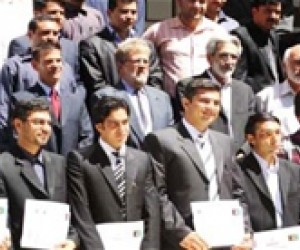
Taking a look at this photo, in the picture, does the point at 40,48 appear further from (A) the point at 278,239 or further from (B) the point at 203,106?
(A) the point at 278,239

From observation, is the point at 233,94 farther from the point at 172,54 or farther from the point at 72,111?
the point at 72,111

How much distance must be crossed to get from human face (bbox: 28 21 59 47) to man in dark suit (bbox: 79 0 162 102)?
309mm

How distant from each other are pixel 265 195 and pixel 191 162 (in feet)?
1.81

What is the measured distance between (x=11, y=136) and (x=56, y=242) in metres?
0.88

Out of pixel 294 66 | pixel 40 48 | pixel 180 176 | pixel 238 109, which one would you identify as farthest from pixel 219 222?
pixel 294 66

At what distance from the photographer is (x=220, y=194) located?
618 cm

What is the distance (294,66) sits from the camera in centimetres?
738

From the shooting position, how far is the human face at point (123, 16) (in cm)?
729

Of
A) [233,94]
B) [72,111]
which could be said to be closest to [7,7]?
[72,111]

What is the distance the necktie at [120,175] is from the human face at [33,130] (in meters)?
0.48

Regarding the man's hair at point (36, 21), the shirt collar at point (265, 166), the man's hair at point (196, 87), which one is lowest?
the shirt collar at point (265, 166)

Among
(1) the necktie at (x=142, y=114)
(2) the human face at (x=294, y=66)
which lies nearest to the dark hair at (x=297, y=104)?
(2) the human face at (x=294, y=66)

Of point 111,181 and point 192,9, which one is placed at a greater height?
point 192,9

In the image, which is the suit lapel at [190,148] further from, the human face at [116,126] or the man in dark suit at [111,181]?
the human face at [116,126]
